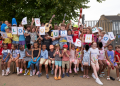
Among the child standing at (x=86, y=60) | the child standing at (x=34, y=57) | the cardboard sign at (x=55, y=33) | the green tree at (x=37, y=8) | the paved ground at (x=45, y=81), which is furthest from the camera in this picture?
the green tree at (x=37, y=8)

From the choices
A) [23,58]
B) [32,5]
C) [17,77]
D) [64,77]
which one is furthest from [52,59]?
[32,5]

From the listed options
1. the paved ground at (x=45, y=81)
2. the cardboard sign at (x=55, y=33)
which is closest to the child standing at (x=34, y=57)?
the paved ground at (x=45, y=81)

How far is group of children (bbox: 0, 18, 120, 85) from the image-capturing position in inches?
161

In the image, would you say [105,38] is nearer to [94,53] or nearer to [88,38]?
[88,38]

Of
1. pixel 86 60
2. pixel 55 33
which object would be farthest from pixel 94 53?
pixel 55 33

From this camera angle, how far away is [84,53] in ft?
13.6

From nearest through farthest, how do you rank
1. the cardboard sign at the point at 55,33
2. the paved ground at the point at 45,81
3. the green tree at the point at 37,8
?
the paved ground at the point at 45,81 → the cardboard sign at the point at 55,33 → the green tree at the point at 37,8

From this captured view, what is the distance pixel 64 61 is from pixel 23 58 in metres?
2.01

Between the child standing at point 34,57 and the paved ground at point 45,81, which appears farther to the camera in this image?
the child standing at point 34,57

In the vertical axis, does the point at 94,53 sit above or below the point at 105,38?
below

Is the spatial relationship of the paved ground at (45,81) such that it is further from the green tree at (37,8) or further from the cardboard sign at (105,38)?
the green tree at (37,8)

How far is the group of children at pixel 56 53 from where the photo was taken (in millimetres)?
4090

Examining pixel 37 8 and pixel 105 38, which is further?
pixel 37 8

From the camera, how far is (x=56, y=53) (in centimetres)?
434
